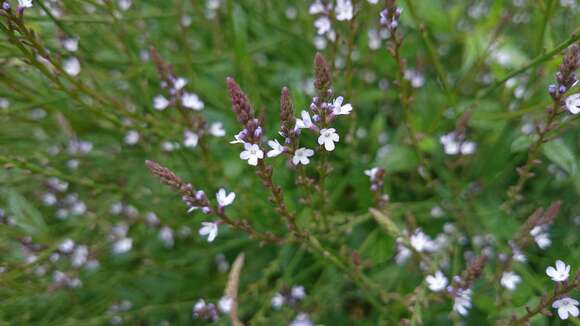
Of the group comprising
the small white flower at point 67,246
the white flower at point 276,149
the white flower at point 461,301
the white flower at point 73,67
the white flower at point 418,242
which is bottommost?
the white flower at point 461,301

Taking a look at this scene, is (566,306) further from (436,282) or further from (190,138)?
(190,138)

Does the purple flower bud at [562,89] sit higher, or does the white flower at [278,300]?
the white flower at [278,300]

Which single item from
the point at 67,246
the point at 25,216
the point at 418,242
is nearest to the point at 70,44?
the point at 25,216

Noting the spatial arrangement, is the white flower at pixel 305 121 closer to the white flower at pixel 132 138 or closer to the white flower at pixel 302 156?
the white flower at pixel 302 156

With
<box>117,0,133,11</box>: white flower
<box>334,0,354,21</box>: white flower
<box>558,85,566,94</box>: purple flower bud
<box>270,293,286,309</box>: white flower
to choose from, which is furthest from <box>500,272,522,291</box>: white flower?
<box>117,0,133,11</box>: white flower

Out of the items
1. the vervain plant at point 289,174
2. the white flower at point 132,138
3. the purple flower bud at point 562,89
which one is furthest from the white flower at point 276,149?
the white flower at point 132,138

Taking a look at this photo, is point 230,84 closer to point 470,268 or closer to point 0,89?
point 470,268

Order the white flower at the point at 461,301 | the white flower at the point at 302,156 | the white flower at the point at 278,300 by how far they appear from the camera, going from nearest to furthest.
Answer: the white flower at the point at 302,156
the white flower at the point at 461,301
the white flower at the point at 278,300

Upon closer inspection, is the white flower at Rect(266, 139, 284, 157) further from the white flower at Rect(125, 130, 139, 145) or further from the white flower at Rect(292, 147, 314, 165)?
the white flower at Rect(125, 130, 139, 145)
